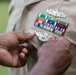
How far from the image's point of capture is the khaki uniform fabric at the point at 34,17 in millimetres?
821

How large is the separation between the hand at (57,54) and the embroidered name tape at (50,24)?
39mm

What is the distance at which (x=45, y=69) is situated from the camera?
734mm

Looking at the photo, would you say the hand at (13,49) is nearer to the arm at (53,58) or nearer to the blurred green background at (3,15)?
the arm at (53,58)

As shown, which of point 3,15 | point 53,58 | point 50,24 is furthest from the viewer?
point 3,15

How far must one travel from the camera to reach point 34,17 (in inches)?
34.7

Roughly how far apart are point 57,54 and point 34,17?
20 cm

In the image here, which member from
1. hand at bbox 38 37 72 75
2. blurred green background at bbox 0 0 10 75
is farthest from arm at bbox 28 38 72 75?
blurred green background at bbox 0 0 10 75

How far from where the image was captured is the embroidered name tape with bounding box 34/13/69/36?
0.84 metres

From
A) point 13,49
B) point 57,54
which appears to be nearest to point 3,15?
point 13,49

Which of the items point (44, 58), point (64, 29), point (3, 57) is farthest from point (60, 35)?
point (3, 57)

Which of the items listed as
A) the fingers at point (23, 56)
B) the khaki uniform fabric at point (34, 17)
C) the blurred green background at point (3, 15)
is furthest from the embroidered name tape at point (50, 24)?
the blurred green background at point (3, 15)

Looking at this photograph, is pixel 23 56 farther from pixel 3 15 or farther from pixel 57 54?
pixel 3 15

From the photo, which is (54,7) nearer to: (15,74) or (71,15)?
(71,15)

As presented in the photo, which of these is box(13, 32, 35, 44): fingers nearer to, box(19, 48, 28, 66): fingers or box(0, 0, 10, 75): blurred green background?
box(19, 48, 28, 66): fingers
